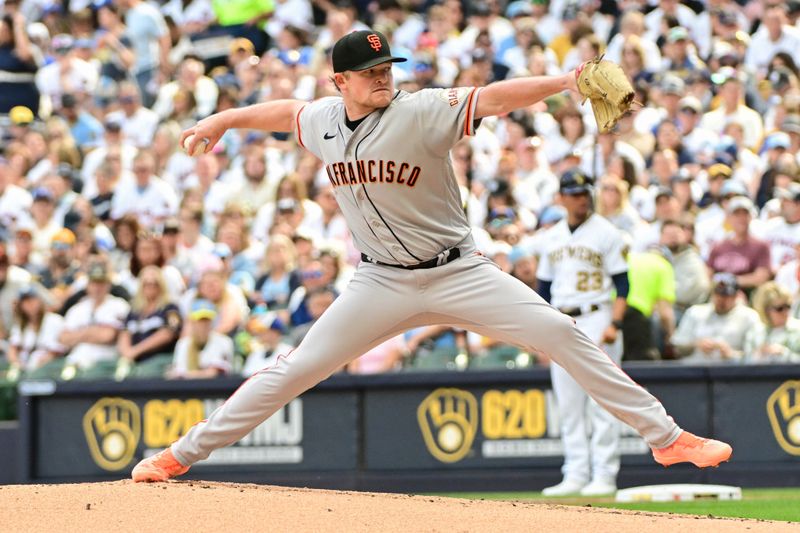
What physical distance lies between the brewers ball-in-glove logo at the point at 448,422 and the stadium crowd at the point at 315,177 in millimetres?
341

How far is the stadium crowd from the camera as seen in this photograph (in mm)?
12219

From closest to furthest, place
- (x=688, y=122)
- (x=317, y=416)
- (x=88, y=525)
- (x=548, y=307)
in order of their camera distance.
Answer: (x=88, y=525) < (x=548, y=307) < (x=317, y=416) < (x=688, y=122)

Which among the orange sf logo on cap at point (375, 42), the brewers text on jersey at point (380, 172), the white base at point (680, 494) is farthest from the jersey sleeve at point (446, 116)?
the white base at point (680, 494)

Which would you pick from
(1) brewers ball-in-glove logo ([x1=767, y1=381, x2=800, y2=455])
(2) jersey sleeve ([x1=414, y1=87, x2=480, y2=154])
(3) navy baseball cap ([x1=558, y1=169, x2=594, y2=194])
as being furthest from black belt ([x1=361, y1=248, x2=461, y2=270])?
(1) brewers ball-in-glove logo ([x1=767, y1=381, x2=800, y2=455])

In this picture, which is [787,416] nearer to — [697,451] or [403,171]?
[697,451]

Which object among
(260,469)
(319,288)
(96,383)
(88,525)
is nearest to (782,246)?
(319,288)

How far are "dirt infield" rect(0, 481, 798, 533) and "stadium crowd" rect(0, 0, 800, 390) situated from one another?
481cm

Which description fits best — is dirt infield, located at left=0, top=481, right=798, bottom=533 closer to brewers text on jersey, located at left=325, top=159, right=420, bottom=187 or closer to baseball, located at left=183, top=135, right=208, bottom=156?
brewers text on jersey, located at left=325, top=159, right=420, bottom=187

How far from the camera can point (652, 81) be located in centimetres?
1522

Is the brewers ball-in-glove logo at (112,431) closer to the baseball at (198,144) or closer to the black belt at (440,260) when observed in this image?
the baseball at (198,144)

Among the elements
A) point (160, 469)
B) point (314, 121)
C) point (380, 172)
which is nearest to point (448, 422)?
point (160, 469)

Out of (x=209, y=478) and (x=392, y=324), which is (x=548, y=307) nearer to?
(x=392, y=324)

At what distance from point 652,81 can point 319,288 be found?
4.86 metres

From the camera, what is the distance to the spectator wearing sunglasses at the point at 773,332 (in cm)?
1114
